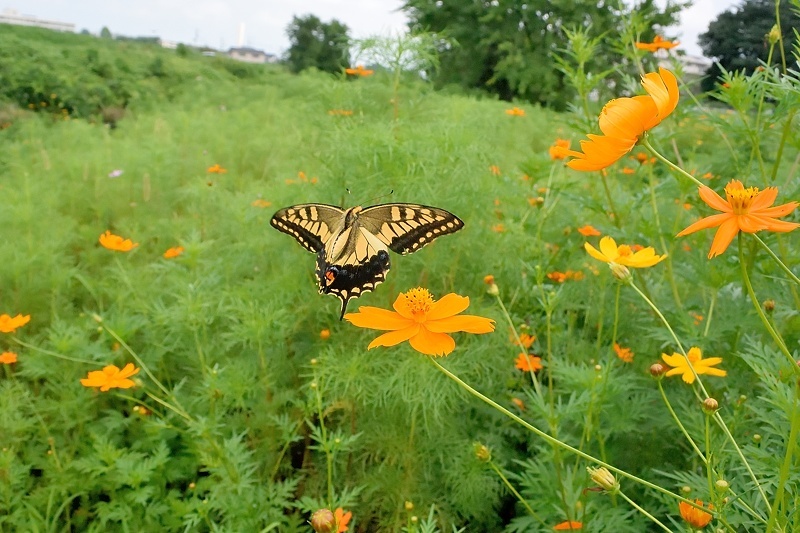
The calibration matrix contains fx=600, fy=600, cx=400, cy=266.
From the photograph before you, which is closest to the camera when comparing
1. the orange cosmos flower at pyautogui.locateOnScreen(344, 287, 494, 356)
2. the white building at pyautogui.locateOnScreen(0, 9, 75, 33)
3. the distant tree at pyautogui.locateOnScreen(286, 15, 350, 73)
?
the orange cosmos flower at pyautogui.locateOnScreen(344, 287, 494, 356)

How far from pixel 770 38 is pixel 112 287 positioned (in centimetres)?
212

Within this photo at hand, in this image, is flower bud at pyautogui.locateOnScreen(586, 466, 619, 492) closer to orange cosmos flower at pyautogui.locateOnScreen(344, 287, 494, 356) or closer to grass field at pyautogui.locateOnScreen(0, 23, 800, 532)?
orange cosmos flower at pyautogui.locateOnScreen(344, 287, 494, 356)

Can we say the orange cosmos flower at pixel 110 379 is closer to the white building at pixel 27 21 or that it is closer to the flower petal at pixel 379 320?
the flower petal at pixel 379 320

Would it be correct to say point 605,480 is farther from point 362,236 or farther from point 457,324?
point 362,236

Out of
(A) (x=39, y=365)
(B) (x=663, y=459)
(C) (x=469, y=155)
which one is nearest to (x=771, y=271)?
(B) (x=663, y=459)

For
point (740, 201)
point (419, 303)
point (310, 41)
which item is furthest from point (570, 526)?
point (310, 41)

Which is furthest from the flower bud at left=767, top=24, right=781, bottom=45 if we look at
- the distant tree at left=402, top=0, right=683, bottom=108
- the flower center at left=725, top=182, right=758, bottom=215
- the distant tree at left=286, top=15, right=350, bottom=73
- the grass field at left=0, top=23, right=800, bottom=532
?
the distant tree at left=286, top=15, right=350, bottom=73

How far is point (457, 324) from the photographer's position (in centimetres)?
68

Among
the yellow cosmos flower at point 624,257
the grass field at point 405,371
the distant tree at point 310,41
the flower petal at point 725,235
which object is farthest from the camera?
the distant tree at point 310,41

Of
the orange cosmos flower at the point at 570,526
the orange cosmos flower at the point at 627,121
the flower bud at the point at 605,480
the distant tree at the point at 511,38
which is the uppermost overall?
the distant tree at the point at 511,38

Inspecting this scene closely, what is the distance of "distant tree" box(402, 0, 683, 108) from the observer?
31.1ft

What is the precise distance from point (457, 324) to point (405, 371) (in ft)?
2.15

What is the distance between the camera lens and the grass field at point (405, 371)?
1.16 meters

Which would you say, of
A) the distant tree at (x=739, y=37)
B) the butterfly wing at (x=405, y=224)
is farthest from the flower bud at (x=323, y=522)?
the distant tree at (x=739, y=37)
